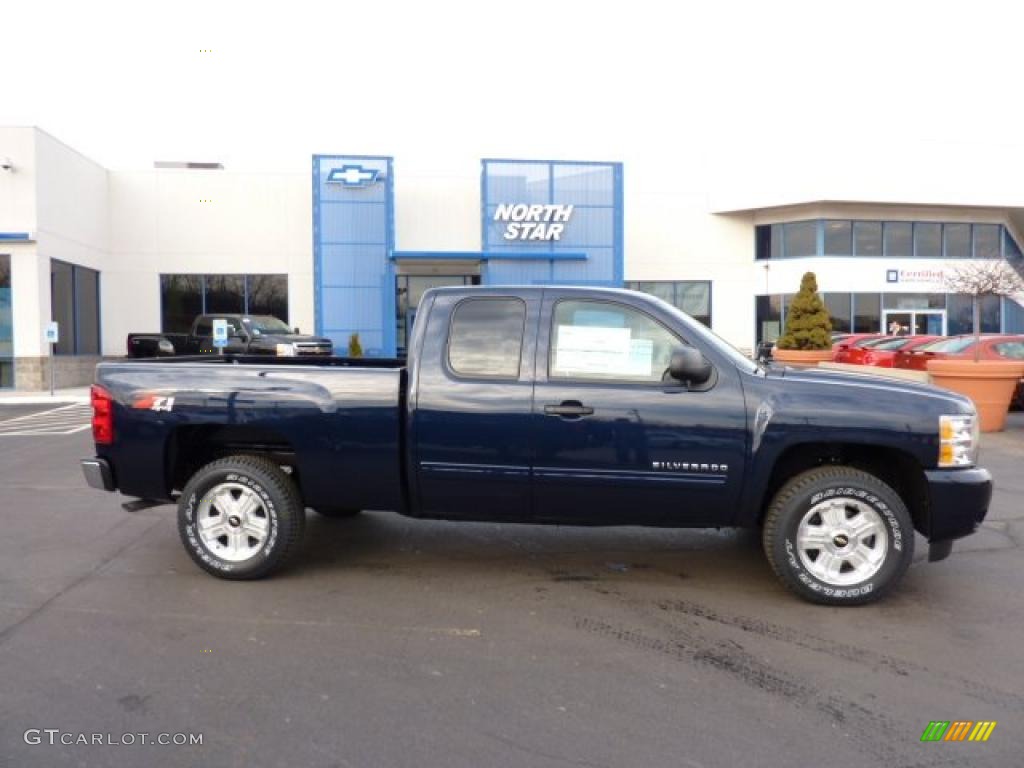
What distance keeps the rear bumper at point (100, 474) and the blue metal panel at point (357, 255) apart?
21840 mm

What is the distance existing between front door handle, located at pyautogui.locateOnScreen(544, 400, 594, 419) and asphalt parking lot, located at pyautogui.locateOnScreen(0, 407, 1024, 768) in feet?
3.76

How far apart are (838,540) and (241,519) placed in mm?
3739

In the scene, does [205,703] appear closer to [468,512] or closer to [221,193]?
[468,512]

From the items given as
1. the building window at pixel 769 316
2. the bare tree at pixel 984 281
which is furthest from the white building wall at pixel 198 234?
the bare tree at pixel 984 281

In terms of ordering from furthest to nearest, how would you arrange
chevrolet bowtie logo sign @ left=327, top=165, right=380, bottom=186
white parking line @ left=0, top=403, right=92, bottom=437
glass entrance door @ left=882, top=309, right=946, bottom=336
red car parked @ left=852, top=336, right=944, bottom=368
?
glass entrance door @ left=882, top=309, right=946, bottom=336, chevrolet bowtie logo sign @ left=327, top=165, right=380, bottom=186, red car parked @ left=852, top=336, right=944, bottom=368, white parking line @ left=0, top=403, right=92, bottom=437

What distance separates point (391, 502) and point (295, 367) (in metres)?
1.07

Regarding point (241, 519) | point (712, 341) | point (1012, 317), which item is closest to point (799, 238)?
point (1012, 317)

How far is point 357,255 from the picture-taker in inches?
1072

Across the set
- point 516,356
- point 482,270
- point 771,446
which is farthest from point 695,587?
point 482,270

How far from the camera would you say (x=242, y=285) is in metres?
29.3

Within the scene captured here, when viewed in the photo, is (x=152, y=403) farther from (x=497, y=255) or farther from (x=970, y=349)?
(x=497, y=255)

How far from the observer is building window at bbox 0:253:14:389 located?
21.7m

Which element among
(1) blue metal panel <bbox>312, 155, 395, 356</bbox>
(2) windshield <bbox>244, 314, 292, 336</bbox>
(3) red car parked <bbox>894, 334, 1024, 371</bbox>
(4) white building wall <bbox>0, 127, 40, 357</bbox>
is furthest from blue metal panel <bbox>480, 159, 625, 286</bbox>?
(4) white building wall <bbox>0, 127, 40, 357</bbox>

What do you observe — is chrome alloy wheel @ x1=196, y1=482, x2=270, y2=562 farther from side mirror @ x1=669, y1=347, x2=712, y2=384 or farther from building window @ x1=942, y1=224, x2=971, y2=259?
building window @ x1=942, y1=224, x2=971, y2=259
